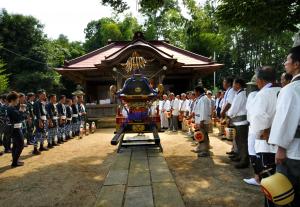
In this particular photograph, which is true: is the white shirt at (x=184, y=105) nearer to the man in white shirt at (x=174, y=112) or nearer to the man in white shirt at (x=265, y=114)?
the man in white shirt at (x=174, y=112)

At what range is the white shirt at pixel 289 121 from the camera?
294 cm

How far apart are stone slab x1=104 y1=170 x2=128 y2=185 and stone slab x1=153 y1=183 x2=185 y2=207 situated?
70cm

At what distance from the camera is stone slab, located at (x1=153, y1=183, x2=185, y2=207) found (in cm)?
463

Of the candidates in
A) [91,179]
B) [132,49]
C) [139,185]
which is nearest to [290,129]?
[139,185]

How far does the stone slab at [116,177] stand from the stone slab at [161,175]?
56 cm

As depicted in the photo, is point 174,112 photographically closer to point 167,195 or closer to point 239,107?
point 239,107

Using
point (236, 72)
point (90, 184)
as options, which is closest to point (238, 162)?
point (90, 184)

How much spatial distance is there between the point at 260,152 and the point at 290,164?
58.8 inches

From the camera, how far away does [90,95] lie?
21703mm

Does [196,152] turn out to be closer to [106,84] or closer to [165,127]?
[165,127]

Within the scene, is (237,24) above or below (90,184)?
above

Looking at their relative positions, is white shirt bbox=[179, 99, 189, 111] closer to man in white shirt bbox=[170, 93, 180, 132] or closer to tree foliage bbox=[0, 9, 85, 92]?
man in white shirt bbox=[170, 93, 180, 132]

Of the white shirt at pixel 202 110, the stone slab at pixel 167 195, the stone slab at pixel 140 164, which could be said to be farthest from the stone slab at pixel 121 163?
the white shirt at pixel 202 110

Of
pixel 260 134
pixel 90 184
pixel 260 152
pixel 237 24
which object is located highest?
pixel 237 24
